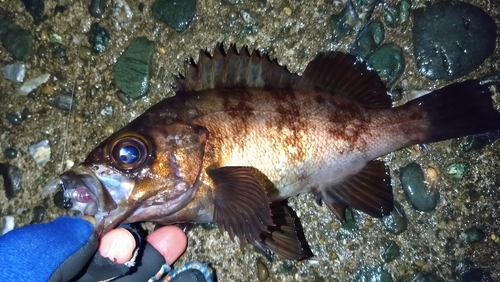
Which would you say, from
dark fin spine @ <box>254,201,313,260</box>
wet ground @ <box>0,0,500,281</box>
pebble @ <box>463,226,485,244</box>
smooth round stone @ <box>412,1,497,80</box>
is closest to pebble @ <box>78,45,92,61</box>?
wet ground @ <box>0,0,500,281</box>

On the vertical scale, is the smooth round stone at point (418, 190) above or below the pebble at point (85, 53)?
below

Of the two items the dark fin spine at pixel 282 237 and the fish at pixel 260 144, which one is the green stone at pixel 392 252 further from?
the dark fin spine at pixel 282 237

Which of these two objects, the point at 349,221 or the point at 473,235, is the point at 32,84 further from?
the point at 473,235

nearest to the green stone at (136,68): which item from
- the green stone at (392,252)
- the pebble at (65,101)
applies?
the pebble at (65,101)

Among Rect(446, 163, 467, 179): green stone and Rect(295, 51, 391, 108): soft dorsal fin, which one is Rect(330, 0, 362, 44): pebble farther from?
Rect(446, 163, 467, 179): green stone

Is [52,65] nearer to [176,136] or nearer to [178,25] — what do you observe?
[178,25]

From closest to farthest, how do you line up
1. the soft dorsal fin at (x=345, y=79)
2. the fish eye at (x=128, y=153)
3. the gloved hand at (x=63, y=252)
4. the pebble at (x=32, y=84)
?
the gloved hand at (x=63, y=252)
the fish eye at (x=128, y=153)
the soft dorsal fin at (x=345, y=79)
the pebble at (x=32, y=84)
